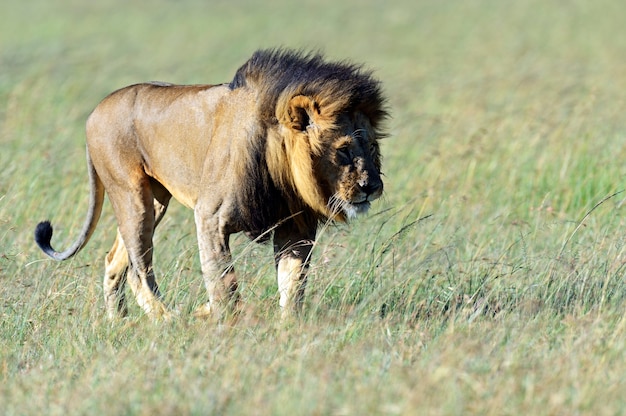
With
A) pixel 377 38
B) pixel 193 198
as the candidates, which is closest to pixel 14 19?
pixel 377 38

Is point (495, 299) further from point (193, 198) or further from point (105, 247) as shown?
point (105, 247)

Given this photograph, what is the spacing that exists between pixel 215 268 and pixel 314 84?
1.08 m

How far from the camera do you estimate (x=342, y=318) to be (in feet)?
16.6

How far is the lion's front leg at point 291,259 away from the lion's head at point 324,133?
1.03 feet

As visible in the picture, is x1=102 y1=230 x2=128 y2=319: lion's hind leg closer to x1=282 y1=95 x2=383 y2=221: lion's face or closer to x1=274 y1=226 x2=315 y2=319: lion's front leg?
x1=274 y1=226 x2=315 y2=319: lion's front leg

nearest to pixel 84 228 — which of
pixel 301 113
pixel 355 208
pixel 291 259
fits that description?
pixel 291 259

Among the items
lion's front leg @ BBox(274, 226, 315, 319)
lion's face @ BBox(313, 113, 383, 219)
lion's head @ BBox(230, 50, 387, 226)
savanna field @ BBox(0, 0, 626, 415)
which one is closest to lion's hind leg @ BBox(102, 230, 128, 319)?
savanna field @ BBox(0, 0, 626, 415)

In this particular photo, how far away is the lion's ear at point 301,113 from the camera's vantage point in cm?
522

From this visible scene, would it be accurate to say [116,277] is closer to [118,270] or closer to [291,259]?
[118,270]

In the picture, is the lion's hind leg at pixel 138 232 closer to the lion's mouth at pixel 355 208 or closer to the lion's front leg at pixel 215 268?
the lion's front leg at pixel 215 268

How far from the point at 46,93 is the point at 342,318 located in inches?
338

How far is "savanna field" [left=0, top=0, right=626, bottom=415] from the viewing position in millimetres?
3949

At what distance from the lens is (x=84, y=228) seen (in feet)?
21.7

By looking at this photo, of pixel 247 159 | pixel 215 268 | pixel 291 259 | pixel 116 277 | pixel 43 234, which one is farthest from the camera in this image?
pixel 116 277
